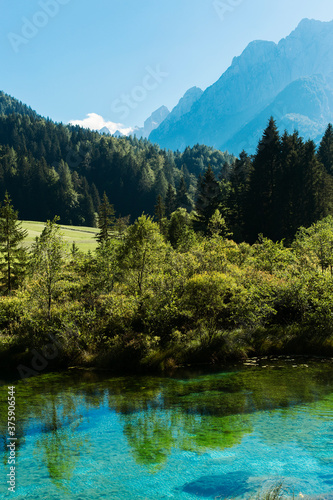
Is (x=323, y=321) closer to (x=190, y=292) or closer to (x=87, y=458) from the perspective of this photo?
(x=190, y=292)

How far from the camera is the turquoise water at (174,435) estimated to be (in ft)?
37.1

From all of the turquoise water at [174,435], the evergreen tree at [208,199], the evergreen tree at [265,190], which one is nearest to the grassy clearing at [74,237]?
the evergreen tree at [208,199]

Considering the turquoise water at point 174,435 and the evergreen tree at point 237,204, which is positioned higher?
the evergreen tree at point 237,204

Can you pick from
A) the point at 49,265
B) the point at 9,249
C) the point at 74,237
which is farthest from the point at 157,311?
the point at 74,237

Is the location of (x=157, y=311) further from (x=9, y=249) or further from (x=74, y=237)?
(x=74, y=237)

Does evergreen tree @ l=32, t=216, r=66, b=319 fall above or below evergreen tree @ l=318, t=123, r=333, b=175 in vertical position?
below

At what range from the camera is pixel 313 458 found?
12383 millimetres

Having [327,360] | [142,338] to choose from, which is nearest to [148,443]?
[142,338]

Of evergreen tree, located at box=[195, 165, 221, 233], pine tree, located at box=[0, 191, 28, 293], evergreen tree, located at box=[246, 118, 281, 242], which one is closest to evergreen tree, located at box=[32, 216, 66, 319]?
pine tree, located at box=[0, 191, 28, 293]

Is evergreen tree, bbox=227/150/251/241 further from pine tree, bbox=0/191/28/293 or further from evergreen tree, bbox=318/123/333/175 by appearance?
pine tree, bbox=0/191/28/293

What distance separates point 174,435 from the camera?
14469mm

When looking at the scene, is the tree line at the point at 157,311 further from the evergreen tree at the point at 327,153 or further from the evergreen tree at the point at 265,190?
the evergreen tree at the point at 327,153

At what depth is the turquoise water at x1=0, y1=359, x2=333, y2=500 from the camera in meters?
11.3

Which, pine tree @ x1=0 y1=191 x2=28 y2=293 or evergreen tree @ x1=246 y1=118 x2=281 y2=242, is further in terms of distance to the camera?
evergreen tree @ x1=246 y1=118 x2=281 y2=242
